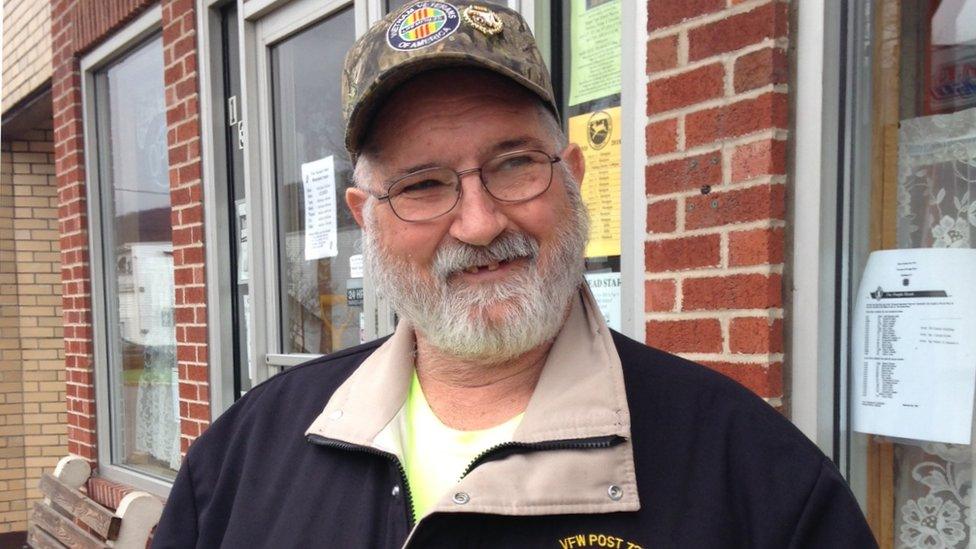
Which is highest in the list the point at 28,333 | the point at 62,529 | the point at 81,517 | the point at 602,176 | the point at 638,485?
the point at 602,176

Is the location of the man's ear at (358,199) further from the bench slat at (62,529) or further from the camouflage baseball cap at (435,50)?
the bench slat at (62,529)

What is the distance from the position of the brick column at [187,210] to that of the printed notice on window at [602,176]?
221 centimetres

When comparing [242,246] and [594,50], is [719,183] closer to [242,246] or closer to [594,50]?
[594,50]

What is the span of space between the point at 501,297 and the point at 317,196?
2.26 m

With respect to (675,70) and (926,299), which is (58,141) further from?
(926,299)

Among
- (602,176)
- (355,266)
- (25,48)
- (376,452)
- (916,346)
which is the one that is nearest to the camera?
(376,452)

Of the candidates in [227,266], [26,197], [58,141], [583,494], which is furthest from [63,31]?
[583,494]

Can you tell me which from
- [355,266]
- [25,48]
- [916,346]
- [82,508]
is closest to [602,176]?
[916,346]

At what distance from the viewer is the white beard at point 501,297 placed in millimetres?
1343

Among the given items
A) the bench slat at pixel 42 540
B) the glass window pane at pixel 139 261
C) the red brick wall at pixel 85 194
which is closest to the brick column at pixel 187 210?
the red brick wall at pixel 85 194

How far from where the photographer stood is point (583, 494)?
1161mm

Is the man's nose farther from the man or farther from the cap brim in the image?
the cap brim

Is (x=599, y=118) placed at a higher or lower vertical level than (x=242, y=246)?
higher

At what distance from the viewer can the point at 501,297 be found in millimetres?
1352
